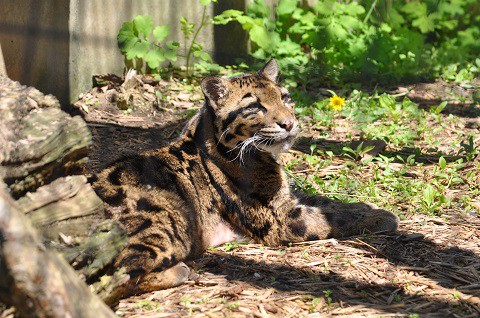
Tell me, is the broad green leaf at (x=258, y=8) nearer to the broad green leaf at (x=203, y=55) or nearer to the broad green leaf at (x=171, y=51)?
the broad green leaf at (x=203, y=55)

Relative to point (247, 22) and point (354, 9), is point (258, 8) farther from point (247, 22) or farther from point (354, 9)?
point (354, 9)

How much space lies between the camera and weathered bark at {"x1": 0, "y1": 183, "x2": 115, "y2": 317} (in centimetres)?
268

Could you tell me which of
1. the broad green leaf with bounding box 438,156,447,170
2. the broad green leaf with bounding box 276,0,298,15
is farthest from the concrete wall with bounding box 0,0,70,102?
the broad green leaf with bounding box 438,156,447,170

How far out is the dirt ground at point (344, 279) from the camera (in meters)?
4.45

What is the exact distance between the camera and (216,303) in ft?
15.0

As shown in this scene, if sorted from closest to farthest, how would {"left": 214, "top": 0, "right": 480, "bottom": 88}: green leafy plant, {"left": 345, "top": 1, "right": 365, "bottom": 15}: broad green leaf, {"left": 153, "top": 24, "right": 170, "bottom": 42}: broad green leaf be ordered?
{"left": 153, "top": 24, "right": 170, "bottom": 42}: broad green leaf < {"left": 214, "top": 0, "right": 480, "bottom": 88}: green leafy plant < {"left": 345, "top": 1, "right": 365, "bottom": 15}: broad green leaf

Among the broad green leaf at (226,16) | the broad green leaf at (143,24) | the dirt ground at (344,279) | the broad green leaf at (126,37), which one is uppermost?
the broad green leaf at (226,16)

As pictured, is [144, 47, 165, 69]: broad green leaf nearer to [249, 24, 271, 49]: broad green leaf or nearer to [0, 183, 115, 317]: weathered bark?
[249, 24, 271, 49]: broad green leaf

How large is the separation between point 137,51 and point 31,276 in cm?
674

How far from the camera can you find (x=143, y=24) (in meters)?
9.09

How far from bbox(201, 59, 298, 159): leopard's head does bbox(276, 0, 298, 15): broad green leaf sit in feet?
17.3

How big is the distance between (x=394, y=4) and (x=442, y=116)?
12.6 feet

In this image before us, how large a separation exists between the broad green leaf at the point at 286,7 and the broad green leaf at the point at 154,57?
2618 mm

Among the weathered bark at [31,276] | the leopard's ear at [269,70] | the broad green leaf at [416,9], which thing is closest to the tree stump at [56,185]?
the weathered bark at [31,276]
